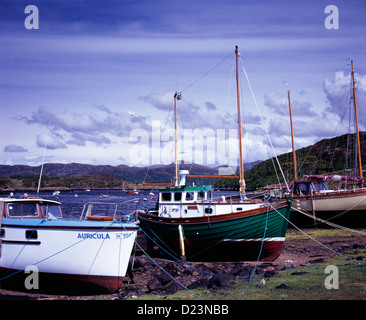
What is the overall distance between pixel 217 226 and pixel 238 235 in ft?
4.14

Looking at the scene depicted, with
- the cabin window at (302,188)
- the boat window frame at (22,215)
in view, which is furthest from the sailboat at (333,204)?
the boat window frame at (22,215)

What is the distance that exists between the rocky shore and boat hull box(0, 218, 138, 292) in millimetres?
711

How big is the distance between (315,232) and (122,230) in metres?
21.3

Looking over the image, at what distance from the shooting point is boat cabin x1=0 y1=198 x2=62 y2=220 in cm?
1614


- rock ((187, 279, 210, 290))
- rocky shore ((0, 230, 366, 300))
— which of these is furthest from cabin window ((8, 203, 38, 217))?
rock ((187, 279, 210, 290))

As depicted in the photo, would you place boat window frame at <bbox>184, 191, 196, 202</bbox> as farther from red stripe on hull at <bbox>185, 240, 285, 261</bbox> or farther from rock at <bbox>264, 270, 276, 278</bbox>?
rock at <bbox>264, 270, 276, 278</bbox>

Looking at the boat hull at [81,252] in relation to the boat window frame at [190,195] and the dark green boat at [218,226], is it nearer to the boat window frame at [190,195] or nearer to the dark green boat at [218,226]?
the dark green boat at [218,226]

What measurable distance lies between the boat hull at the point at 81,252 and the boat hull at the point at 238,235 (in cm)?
669

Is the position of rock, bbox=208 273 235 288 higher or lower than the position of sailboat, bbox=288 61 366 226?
lower

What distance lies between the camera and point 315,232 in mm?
30266

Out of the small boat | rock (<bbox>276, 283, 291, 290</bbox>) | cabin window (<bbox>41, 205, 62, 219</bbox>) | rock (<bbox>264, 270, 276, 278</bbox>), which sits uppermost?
cabin window (<bbox>41, 205, 62, 219</bbox>)

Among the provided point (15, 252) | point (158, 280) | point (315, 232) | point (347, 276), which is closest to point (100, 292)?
point (158, 280)

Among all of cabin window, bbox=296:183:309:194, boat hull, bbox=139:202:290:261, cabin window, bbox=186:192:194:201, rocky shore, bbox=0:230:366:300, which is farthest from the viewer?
cabin window, bbox=296:183:309:194
